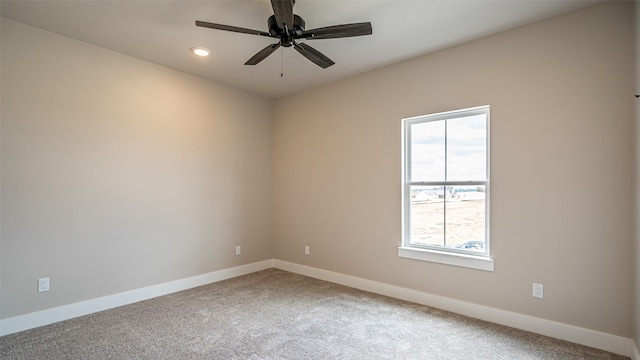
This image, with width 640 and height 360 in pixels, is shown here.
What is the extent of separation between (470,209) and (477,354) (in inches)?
52.6

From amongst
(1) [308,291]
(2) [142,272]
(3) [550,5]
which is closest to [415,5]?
(3) [550,5]

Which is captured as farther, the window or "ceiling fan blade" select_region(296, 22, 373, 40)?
the window

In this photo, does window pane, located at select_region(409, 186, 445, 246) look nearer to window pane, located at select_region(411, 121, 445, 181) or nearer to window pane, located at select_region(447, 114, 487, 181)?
window pane, located at select_region(411, 121, 445, 181)

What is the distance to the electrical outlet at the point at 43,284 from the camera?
2832 mm

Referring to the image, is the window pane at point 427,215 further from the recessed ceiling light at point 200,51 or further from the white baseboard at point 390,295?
the recessed ceiling light at point 200,51

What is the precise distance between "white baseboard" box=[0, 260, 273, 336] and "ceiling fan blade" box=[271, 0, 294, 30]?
3.17 metres

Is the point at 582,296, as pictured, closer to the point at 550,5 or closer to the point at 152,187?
the point at 550,5

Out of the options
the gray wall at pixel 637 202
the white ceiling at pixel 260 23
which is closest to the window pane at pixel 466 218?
the gray wall at pixel 637 202

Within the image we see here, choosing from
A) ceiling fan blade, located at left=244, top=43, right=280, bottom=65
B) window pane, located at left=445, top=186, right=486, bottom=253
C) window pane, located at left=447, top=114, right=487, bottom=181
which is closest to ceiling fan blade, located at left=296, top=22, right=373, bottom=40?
ceiling fan blade, located at left=244, top=43, right=280, bottom=65

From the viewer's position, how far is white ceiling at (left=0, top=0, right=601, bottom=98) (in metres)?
2.48

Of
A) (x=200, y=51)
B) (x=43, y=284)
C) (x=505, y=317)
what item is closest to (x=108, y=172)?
(x=43, y=284)

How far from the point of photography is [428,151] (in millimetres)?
3490

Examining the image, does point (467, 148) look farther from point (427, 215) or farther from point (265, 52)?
point (265, 52)

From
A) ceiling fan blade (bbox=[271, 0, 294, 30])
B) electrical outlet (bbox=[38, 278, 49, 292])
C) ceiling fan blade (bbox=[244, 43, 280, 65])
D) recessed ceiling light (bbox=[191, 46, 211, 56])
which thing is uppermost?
recessed ceiling light (bbox=[191, 46, 211, 56])
